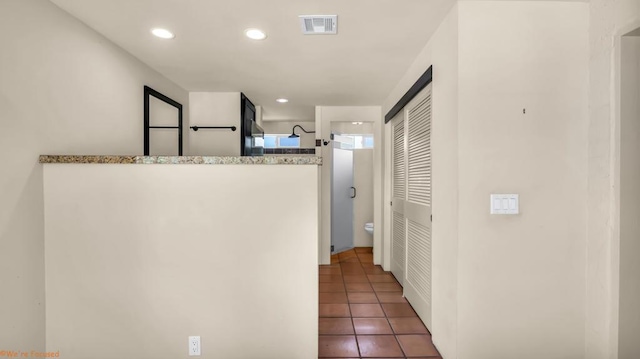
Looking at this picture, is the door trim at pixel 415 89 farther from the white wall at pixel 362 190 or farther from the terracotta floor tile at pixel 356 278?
the terracotta floor tile at pixel 356 278

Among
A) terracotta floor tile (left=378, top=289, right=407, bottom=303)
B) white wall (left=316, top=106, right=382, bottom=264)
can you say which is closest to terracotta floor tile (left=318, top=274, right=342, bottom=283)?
white wall (left=316, top=106, right=382, bottom=264)

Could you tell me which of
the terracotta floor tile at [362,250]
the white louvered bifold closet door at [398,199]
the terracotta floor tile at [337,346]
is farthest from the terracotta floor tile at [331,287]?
the terracotta floor tile at [362,250]

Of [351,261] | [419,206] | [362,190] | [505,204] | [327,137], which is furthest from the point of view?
[362,190]

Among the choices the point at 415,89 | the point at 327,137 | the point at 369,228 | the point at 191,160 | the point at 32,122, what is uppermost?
the point at 415,89

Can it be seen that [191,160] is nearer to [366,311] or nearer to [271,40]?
[271,40]

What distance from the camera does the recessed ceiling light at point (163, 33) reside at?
6.48 feet

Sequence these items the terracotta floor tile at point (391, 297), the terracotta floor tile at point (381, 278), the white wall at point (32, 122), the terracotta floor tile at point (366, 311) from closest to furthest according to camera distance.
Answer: the white wall at point (32, 122) < the terracotta floor tile at point (366, 311) < the terracotta floor tile at point (391, 297) < the terracotta floor tile at point (381, 278)

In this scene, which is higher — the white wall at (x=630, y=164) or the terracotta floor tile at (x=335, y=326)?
the white wall at (x=630, y=164)

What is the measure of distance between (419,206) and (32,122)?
2659 mm

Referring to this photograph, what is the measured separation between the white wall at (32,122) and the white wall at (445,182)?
7.78 ft

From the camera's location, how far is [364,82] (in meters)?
3.01

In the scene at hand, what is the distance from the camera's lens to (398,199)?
317cm

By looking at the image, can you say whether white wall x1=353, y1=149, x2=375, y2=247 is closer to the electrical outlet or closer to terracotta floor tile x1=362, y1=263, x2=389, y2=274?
terracotta floor tile x1=362, y1=263, x2=389, y2=274

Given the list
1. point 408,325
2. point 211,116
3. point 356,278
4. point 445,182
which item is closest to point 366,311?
point 408,325
